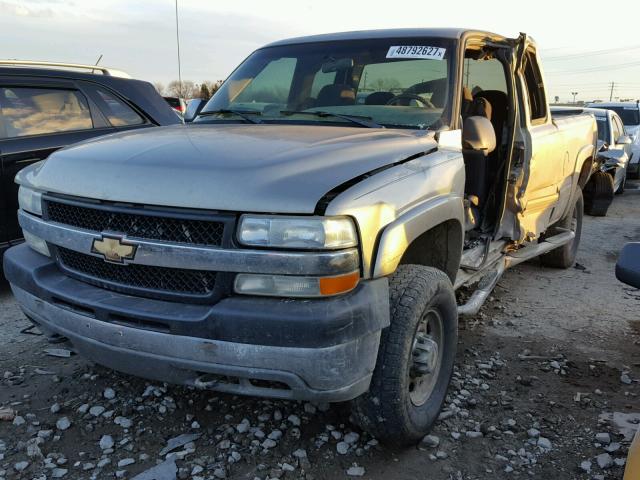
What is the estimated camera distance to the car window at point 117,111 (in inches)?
212

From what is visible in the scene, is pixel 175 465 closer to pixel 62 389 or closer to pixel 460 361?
pixel 62 389

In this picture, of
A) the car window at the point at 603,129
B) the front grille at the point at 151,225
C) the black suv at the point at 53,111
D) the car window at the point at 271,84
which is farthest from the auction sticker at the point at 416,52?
the car window at the point at 603,129

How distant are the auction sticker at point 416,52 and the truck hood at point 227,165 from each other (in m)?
0.74

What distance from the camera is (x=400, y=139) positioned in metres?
2.81

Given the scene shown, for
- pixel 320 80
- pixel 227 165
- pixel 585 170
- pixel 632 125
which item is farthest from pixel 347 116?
pixel 632 125

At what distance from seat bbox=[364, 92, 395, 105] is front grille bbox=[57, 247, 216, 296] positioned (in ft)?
5.70

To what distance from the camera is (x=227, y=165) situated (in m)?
2.26

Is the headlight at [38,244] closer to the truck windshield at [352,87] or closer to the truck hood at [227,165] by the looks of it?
the truck hood at [227,165]

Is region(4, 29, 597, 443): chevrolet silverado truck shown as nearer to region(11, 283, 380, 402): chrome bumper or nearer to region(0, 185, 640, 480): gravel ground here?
→ region(11, 283, 380, 402): chrome bumper

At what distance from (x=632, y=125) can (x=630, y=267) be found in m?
14.8

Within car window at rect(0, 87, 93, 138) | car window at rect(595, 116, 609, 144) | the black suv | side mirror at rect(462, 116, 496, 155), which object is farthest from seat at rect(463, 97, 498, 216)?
car window at rect(595, 116, 609, 144)

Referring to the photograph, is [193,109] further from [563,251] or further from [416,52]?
[563,251]

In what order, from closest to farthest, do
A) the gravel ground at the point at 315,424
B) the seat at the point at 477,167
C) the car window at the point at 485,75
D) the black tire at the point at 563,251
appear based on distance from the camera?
the gravel ground at the point at 315,424 < the car window at the point at 485,75 < the seat at the point at 477,167 < the black tire at the point at 563,251

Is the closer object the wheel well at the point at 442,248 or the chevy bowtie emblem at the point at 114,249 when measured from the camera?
the chevy bowtie emblem at the point at 114,249
